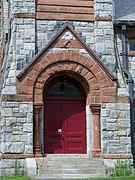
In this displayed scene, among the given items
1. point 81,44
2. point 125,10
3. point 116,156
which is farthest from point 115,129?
point 125,10

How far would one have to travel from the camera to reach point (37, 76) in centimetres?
1638

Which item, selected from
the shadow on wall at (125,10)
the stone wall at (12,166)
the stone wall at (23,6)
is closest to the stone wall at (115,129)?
the stone wall at (12,166)

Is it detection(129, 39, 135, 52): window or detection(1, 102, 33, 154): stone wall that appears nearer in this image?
detection(1, 102, 33, 154): stone wall

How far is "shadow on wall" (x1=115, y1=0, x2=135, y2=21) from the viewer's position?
19148mm

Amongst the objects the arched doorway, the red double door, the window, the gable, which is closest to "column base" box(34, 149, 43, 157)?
the arched doorway

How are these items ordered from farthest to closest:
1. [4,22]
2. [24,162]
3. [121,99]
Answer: [4,22]
[121,99]
[24,162]

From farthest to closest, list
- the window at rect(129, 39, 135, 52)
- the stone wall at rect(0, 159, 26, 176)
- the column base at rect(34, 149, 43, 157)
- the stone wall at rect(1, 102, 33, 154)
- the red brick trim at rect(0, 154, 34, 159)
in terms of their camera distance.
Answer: the window at rect(129, 39, 135, 52)
the column base at rect(34, 149, 43, 157)
the stone wall at rect(1, 102, 33, 154)
the red brick trim at rect(0, 154, 34, 159)
the stone wall at rect(0, 159, 26, 176)

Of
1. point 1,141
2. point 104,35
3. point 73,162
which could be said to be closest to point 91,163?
point 73,162

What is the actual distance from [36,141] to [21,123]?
2.72ft

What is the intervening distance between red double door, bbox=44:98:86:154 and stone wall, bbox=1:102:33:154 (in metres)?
1.11

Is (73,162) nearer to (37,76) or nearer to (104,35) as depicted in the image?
(37,76)

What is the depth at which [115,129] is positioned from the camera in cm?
1639

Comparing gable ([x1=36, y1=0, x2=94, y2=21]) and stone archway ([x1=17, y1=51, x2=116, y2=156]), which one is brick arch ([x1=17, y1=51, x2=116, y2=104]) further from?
gable ([x1=36, y1=0, x2=94, y2=21])

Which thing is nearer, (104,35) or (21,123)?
(21,123)
